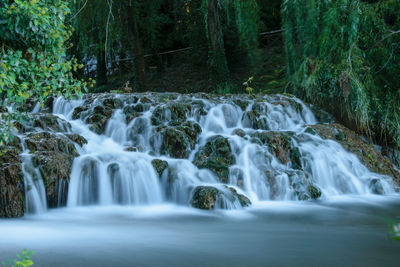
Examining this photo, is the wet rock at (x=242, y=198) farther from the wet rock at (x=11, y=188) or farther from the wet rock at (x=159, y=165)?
the wet rock at (x=11, y=188)

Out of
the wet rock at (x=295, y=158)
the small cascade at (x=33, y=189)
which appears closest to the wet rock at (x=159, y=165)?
the small cascade at (x=33, y=189)

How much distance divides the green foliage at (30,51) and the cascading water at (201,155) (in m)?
1.93

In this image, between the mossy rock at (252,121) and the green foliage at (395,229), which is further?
the mossy rock at (252,121)

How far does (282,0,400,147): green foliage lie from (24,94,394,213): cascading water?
1150 millimetres

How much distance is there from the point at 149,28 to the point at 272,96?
31.3 ft

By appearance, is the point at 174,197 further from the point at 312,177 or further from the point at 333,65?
the point at 333,65

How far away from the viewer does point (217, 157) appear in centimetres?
721

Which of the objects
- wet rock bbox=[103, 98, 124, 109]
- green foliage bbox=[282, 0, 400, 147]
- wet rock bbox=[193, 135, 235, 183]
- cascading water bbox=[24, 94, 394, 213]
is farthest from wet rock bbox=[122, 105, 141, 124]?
green foliage bbox=[282, 0, 400, 147]

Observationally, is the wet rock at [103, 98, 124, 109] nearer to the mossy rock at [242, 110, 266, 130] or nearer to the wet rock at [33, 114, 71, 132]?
Result: the wet rock at [33, 114, 71, 132]

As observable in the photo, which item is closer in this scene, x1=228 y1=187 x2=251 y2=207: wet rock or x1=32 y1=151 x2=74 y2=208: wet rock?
x1=32 y1=151 x2=74 y2=208: wet rock

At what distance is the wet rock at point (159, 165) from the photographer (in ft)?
21.5

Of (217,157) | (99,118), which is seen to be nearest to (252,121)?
(217,157)

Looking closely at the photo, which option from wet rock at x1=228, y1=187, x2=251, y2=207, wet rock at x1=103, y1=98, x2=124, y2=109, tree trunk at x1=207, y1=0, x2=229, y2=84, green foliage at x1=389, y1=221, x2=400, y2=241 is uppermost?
tree trunk at x1=207, y1=0, x2=229, y2=84

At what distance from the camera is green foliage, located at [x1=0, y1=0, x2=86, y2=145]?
3646 millimetres
